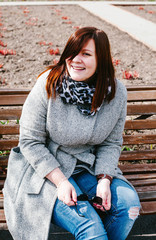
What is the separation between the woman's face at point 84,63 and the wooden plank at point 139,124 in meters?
0.95

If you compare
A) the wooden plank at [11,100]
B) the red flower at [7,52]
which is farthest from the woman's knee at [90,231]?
the red flower at [7,52]

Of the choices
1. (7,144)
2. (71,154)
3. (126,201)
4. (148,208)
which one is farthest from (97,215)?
(7,144)

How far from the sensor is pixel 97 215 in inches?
75.1

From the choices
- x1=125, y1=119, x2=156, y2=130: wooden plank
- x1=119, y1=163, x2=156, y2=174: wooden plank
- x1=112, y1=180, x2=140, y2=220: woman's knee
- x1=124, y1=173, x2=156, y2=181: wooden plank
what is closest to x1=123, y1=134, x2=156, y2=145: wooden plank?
x1=125, y1=119, x2=156, y2=130: wooden plank

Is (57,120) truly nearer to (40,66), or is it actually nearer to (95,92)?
(95,92)

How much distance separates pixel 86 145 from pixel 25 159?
0.47 m

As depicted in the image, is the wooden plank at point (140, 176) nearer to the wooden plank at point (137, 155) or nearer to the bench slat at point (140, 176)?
the bench slat at point (140, 176)

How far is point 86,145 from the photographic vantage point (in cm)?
223

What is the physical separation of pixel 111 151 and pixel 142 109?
29.4 inches

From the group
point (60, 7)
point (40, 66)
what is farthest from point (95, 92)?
point (60, 7)

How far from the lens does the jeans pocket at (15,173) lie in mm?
2072

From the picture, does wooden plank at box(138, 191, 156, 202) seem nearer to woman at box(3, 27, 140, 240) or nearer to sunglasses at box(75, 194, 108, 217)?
woman at box(3, 27, 140, 240)

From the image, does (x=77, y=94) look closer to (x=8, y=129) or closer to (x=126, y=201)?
(x=126, y=201)

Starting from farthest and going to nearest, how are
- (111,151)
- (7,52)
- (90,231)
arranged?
(7,52)
(111,151)
(90,231)
